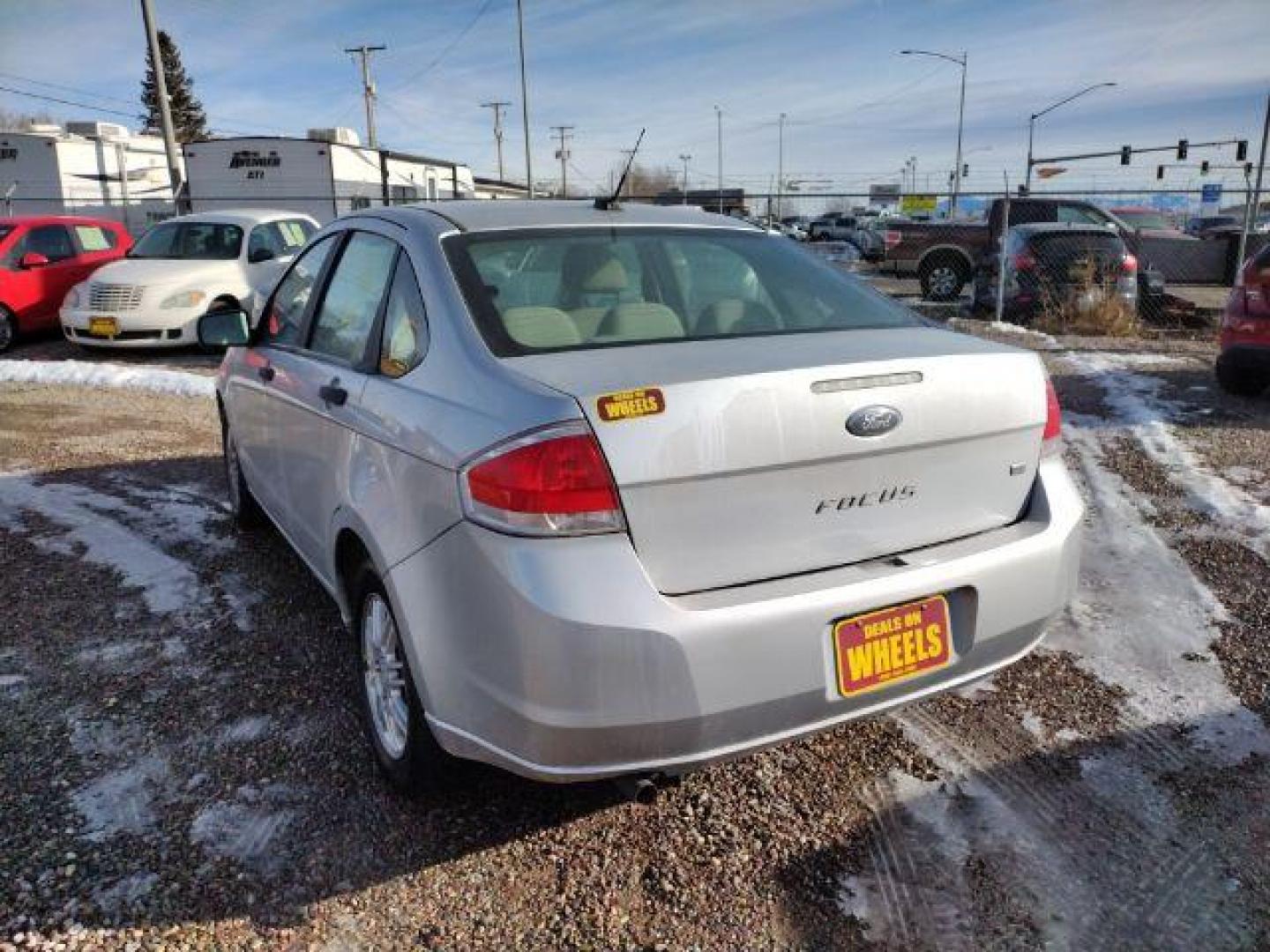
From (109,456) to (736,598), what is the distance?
238 inches

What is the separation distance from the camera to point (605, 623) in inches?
79.2

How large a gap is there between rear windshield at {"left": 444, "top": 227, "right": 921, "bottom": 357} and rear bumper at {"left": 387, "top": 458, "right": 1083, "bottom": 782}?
2.02ft

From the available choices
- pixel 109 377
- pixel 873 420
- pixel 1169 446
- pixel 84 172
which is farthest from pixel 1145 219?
pixel 84 172

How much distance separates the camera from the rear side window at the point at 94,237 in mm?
12594

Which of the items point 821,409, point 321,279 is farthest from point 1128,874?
point 321,279

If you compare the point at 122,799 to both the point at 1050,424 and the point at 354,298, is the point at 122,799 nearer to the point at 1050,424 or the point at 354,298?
the point at 354,298

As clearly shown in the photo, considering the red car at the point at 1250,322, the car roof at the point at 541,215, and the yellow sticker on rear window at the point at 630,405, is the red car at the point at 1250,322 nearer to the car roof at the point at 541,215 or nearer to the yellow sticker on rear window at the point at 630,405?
the car roof at the point at 541,215

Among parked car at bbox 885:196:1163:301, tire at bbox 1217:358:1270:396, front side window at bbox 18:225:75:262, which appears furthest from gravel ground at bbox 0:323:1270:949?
parked car at bbox 885:196:1163:301

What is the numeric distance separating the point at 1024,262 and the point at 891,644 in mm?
12179

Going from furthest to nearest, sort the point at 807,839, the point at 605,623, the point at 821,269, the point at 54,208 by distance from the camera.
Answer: the point at 54,208 → the point at 821,269 → the point at 807,839 → the point at 605,623

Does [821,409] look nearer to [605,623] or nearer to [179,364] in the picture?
[605,623]

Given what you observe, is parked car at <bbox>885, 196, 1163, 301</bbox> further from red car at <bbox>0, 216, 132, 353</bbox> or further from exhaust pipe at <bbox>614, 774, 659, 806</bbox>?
exhaust pipe at <bbox>614, 774, 659, 806</bbox>

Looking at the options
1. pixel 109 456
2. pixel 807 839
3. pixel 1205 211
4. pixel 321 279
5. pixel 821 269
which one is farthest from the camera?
pixel 1205 211

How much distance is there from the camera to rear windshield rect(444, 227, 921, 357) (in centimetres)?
258
